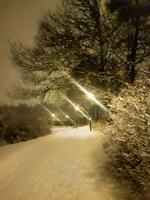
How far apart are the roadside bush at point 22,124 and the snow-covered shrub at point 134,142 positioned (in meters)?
13.6

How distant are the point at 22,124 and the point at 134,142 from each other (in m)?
19.4

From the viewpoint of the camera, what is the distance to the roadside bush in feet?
88.7

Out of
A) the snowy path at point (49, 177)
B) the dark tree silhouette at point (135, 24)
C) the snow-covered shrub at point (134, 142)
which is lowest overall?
the snowy path at point (49, 177)

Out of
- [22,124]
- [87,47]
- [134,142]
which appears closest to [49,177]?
[134,142]

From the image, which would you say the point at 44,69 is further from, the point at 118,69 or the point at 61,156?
the point at 61,156

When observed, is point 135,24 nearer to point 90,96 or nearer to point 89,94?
point 89,94

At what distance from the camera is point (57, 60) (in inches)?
844

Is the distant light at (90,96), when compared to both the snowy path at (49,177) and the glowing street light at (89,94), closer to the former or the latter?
the glowing street light at (89,94)

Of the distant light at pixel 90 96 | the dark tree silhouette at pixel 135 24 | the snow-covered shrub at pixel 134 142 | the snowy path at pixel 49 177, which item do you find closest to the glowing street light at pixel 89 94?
the distant light at pixel 90 96

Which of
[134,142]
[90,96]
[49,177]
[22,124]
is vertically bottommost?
[49,177]

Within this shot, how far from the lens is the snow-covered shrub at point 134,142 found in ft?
30.8

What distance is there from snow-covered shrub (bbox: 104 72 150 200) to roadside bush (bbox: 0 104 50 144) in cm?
1356

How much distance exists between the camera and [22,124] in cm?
2902

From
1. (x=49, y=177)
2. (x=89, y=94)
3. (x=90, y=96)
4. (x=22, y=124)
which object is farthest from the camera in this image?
(x=22, y=124)
